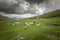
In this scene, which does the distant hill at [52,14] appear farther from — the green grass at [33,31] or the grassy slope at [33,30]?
the green grass at [33,31]

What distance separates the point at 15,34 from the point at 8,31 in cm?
29

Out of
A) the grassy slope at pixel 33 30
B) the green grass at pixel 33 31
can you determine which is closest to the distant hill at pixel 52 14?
the grassy slope at pixel 33 30

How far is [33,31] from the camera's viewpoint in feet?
18.3

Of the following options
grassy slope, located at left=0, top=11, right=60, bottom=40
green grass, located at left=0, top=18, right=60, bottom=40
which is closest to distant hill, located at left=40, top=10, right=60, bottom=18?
grassy slope, located at left=0, top=11, right=60, bottom=40

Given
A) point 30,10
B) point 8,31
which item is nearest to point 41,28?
point 30,10

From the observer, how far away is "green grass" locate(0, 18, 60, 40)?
5.52 meters

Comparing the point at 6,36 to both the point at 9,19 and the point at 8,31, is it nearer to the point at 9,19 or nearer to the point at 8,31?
the point at 8,31

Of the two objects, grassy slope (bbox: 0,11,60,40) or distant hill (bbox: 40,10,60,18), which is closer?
grassy slope (bbox: 0,11,60,40)

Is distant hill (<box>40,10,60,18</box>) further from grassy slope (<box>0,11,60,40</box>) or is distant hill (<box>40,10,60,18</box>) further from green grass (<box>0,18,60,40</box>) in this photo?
green grass (<box>0,18,60,40</box>)

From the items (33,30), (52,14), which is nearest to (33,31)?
(33,30)

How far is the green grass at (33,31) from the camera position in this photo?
552cm

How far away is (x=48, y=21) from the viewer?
18.6ft

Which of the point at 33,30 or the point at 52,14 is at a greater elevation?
the point at 52,14

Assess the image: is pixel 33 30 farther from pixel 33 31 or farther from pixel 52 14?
pixel 52 14
